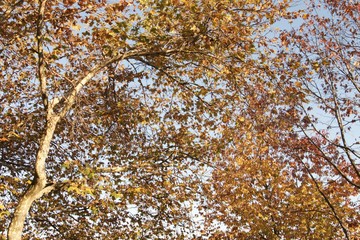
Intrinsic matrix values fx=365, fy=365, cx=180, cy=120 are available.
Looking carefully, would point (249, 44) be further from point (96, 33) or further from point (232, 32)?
point (96, 33)

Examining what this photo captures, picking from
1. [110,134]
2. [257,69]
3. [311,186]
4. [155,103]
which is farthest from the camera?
[311,186]

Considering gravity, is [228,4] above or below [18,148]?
above

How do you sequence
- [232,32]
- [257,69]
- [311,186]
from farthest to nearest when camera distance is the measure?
1. [311,186]
2. [257,69]
3. [232,32]

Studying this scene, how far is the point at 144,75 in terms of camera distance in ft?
38.4

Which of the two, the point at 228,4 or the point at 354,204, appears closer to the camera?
the point at 228,4

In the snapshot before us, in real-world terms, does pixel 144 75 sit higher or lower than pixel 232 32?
higher

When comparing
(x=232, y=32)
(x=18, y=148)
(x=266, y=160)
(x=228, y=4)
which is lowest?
(x=18, y=148)

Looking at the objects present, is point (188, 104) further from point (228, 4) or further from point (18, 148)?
point (18, 148)

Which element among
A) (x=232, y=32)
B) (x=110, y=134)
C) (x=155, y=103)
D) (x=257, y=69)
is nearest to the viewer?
(x=232, y=32)

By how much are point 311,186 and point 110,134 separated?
10.9 metres

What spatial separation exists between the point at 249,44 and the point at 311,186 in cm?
1090

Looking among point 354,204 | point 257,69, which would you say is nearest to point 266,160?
point 354,204

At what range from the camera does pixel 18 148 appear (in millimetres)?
11930

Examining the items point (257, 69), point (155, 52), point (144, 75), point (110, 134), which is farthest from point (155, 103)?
point (257, 69)
